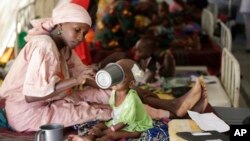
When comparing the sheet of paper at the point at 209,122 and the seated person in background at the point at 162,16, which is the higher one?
the seated person in background at the point at 162,16

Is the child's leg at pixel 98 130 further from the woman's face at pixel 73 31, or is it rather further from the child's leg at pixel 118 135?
the woman's face at pixel 73 31

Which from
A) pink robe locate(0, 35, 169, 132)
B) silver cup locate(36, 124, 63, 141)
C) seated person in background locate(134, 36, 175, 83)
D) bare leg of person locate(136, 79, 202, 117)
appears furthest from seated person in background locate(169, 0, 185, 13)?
silver cup locate(36, 124, 63, 141)

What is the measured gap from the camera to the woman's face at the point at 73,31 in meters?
2.33

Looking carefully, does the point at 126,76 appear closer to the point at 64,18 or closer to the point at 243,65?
the point at 64,18

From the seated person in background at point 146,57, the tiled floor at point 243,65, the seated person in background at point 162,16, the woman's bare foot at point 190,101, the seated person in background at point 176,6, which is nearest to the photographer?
the woman's bare foot at point 190,101

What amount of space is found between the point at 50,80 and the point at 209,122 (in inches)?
31.0

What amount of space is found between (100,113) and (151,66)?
1400mm

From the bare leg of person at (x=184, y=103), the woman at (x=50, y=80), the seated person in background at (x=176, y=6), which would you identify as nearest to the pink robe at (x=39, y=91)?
the woman at (x=50, y=80)

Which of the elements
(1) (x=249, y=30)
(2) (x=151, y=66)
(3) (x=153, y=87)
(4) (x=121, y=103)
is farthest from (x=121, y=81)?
(1) (x=249, y=30)

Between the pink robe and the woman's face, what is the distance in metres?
0.08

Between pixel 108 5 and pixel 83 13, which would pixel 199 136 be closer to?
pixel 83 13

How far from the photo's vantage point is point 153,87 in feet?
11.3

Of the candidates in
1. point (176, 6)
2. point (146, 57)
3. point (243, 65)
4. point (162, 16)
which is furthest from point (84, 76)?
point (243, 65)

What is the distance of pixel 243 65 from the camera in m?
6.14
